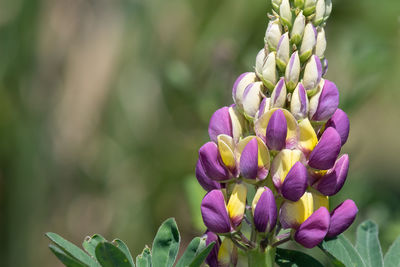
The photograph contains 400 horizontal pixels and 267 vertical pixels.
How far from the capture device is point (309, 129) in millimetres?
1181

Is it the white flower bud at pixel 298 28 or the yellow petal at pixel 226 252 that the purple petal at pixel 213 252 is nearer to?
the yellow petal at pixel 226 252

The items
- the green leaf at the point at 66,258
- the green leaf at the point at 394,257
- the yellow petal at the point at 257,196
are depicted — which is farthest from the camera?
the green leaf at the point at 394,257

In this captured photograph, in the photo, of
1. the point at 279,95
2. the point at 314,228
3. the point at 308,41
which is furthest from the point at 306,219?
A: the point at 308,41

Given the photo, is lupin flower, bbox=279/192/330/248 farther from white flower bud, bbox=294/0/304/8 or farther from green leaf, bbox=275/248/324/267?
white flower bud, bbox=294/0/304/8

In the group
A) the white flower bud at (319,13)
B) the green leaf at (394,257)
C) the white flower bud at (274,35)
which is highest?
the white flower bud at (319,13)

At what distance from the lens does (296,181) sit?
113 cm

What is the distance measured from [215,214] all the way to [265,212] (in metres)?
0.09

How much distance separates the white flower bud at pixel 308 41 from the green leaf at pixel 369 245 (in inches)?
16.5

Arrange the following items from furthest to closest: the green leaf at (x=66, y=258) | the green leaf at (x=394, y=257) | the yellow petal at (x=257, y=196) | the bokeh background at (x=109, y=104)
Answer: the bokeh background at (x=109, y=104) < the green leaf at (x=394, y=257) < the yellow petal at (x=257, y=196) < the green leaf at (x=66, y=258)

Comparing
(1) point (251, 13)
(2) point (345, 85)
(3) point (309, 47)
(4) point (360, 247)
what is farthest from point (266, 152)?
(1) point (251, 13)

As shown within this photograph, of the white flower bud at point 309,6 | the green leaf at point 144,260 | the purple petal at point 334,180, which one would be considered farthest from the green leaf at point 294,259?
the white flower bud at point 309,6

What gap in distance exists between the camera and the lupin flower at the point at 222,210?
1159 millimetres

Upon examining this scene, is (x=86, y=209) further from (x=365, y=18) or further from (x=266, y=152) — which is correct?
(x=266, y=152)

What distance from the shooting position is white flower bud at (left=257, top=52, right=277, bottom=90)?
1194 millimetres
